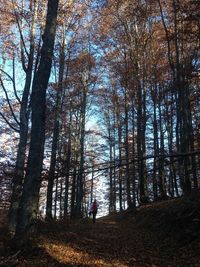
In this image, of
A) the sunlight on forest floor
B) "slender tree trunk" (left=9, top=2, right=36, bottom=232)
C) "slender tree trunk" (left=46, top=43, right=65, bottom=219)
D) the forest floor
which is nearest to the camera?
the forest floor

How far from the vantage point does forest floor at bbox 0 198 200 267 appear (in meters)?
8.27

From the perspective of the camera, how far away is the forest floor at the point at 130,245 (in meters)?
8.27

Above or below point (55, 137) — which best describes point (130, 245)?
below

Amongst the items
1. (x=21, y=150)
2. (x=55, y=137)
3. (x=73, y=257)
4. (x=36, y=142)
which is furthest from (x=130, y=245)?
(x=55, y=137)

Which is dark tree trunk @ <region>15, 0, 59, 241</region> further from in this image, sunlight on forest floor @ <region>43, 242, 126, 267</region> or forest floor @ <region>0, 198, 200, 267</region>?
sunlight on forest floor @ <region>43, 242, 126, 267</region>

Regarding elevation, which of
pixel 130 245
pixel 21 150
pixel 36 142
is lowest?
pixel 130 245

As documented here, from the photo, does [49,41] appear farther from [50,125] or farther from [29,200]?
[50,125]

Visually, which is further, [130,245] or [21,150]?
[21,150]

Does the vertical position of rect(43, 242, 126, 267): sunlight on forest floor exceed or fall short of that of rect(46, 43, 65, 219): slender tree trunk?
it falls short

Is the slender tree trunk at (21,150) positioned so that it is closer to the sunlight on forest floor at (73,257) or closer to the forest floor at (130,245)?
the forest floor at (130,245)

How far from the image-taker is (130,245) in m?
11.5

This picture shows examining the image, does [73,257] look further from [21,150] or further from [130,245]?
[21,150]

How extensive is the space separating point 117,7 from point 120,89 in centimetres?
852

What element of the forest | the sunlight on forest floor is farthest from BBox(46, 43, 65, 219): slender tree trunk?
the sunlight on forest floor
